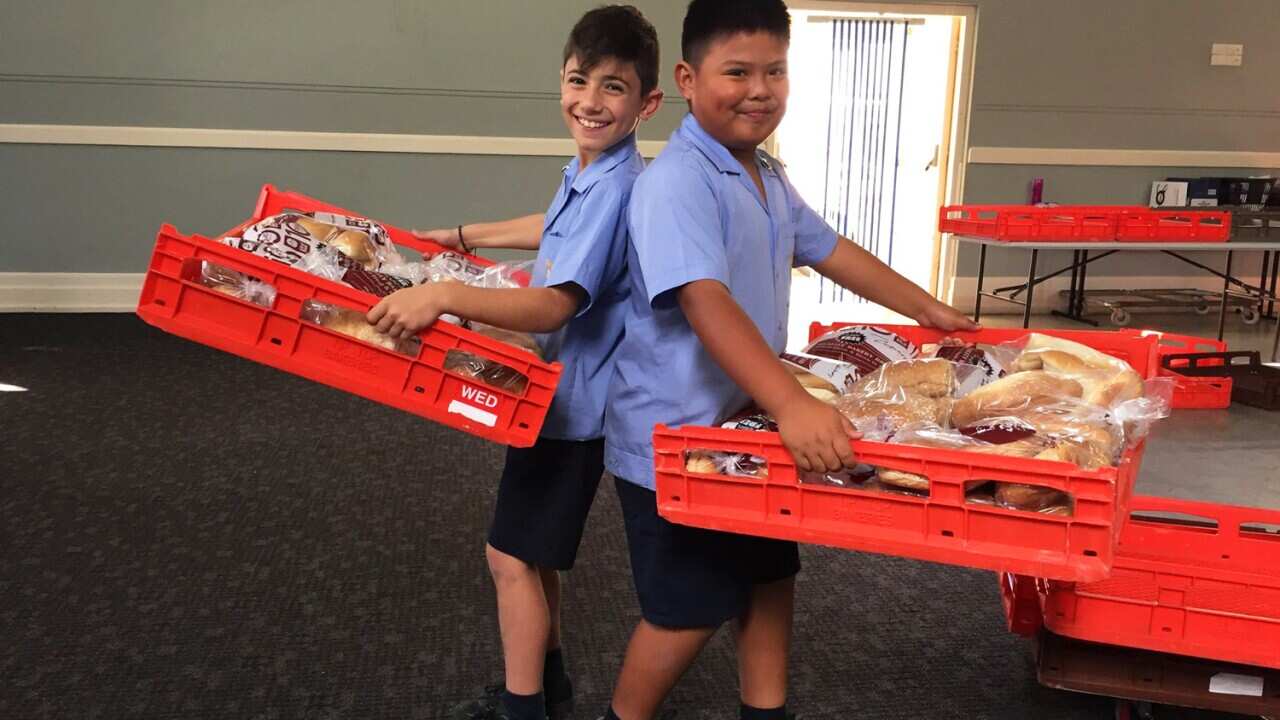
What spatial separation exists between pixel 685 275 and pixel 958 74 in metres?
6.16

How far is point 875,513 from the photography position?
1111mm

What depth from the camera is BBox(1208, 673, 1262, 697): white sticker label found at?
1.72 metres

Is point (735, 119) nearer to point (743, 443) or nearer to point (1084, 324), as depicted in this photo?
point (743, 443)

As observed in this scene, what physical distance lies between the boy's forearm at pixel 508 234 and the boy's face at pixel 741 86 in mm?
629

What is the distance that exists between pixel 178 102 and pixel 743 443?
592cm

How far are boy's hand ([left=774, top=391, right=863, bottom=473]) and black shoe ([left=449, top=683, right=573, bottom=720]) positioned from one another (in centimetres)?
94

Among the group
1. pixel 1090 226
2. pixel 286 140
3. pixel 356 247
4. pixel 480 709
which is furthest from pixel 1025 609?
pixel 286 140

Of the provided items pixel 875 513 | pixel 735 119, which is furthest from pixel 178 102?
pixel 875 513

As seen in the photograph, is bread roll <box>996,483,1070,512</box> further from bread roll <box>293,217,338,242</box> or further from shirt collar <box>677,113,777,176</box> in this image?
bread roll <box>293,217,338,242</box>

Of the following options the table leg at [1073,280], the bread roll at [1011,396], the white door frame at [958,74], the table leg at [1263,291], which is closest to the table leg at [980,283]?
the white door frame at [958,74]

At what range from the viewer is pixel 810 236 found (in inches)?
66.9

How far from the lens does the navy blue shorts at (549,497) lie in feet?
5.36

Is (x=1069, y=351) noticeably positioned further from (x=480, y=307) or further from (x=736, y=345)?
(x=480, y=307)

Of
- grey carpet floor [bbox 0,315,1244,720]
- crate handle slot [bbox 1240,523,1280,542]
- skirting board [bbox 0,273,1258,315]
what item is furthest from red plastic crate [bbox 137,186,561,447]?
skirting board [bbox 0,273,1258,315]
